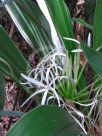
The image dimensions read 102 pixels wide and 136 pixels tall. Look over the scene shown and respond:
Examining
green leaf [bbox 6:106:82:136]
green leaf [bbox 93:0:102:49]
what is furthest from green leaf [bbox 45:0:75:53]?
green leaf [bbox 6:106:82:136]

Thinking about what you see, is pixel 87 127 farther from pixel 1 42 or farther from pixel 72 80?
pixel 1 42

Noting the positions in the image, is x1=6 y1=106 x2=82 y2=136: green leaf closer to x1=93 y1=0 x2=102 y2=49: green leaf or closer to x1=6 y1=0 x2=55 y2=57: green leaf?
x1=93 y1=0 x2=102 y2=49: green leaf

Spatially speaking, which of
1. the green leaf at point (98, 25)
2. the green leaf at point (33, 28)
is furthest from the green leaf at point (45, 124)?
the green leaf at point (33, 28)

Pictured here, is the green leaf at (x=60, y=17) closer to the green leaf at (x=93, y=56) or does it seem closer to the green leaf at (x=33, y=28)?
the green leaf at (x=33, y=28)

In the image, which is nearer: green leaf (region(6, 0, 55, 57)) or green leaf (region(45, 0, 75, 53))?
green leaf (region(45, 0, 75, 53))

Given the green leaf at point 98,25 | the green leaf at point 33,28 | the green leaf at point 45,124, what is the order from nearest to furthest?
the green leaf at point 45,124 → the green leaf at point 98,25 → the green leaf at point 33,28
